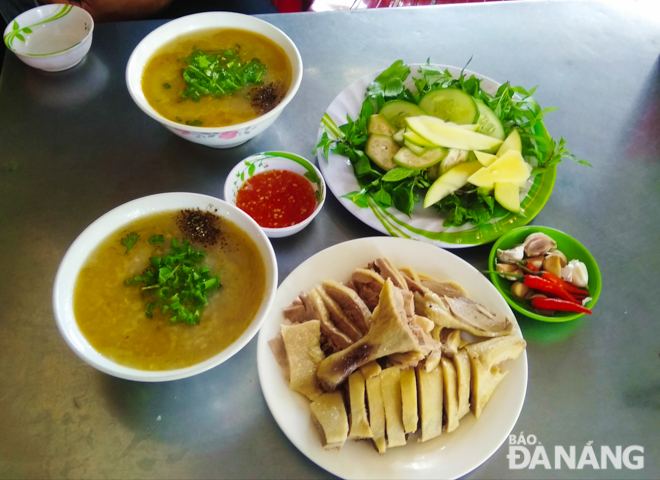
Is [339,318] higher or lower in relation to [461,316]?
lower

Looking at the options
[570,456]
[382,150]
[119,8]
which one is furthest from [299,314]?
[119,8]

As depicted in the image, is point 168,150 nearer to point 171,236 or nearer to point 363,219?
point 171,236

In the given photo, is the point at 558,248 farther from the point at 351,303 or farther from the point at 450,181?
the point at 351,303

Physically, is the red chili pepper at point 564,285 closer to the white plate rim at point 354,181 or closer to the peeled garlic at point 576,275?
the peeled garlic at point 576,275

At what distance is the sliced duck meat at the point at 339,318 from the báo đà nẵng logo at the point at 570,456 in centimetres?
73

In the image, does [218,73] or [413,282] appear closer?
[413,282]

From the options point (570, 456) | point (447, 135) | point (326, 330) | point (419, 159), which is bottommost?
point (570, 456)

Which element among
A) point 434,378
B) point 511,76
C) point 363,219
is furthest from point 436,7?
point 434,378

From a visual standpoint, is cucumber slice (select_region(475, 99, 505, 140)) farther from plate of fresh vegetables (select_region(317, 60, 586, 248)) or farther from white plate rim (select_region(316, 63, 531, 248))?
white plate rim (select_region(316, 63, 531, 248))

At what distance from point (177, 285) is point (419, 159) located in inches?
48.2

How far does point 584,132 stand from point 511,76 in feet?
1.84

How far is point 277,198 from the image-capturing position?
1970 mm

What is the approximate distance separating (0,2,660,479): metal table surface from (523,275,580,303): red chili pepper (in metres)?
0.16

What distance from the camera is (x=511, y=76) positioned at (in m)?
2.71
